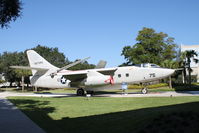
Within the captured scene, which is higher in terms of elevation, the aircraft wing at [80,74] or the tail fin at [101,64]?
the tail fin at [101,64]

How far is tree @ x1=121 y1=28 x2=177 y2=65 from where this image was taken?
58125mm

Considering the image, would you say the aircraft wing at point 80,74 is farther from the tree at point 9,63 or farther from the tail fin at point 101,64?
the tree at point 9,63

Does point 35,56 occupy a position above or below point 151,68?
above

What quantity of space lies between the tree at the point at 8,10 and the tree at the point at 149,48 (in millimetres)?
47020

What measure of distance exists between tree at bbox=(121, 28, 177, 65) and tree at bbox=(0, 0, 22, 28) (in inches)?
1851

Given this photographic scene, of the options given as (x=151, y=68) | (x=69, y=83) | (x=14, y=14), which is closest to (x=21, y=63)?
(x=69, y=83)

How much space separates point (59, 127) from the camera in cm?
842

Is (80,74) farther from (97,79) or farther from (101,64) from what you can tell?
(101,64)

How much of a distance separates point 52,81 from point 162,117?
72.7ft

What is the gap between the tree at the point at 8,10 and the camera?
10.5 meters

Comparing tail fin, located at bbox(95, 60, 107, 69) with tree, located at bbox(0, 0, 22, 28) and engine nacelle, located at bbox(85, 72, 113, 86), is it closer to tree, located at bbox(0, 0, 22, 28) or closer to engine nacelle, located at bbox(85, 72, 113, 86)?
engine nacelle, located at bbox(85, 72, 113, 86)

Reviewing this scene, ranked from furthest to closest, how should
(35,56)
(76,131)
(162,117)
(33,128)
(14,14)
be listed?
(35,56) → (14,14) → (33,128) → (76,131) → (162,117)

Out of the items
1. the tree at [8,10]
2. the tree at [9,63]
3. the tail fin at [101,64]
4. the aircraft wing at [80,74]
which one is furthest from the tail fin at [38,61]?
the tree at [9,63]

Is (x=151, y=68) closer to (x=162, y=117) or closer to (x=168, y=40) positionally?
(x=162, y=117)
